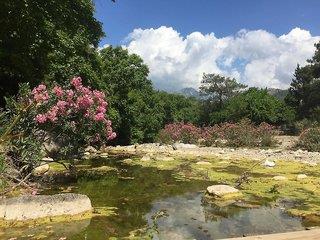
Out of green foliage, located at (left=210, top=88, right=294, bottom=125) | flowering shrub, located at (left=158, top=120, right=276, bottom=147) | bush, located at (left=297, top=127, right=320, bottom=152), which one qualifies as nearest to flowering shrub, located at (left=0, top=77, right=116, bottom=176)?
bush, located at (left=297, top=127, right=320, bottom=152)

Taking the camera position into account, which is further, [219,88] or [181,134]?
[219,88]

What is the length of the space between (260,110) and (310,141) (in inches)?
1069

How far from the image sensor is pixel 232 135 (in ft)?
114

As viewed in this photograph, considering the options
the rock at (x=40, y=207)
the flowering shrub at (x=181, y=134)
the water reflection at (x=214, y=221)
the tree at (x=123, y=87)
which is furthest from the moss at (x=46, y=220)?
the tree at (x=123, y=87)

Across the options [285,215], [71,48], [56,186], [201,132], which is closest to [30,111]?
[56,186]

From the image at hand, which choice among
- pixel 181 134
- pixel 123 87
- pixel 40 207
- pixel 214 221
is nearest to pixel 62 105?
pixel 40 207

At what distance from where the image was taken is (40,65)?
17.1 metres

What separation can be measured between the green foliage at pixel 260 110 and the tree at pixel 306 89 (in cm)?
174

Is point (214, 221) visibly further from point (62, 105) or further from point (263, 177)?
point (263, 177)

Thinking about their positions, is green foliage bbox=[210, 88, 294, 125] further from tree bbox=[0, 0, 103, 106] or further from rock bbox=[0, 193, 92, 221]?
rock bbox=[0, 193, 92, 221]

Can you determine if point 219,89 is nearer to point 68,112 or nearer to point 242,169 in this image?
point 242,169

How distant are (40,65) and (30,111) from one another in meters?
4.65

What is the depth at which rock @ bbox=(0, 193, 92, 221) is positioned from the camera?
30.7 ft

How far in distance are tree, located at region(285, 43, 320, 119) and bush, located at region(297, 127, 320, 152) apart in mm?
25943
